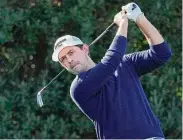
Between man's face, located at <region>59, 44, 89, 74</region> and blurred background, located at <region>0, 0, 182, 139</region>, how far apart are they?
1.55m

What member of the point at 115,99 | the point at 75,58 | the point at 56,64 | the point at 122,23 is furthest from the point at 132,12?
the point at 56,64

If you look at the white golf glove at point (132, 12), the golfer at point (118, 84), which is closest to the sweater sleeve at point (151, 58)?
the golfer at point (118, 84)

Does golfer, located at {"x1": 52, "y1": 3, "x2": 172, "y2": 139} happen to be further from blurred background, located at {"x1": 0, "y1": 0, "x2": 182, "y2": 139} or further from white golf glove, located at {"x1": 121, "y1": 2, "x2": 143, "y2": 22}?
blurred background, located at {"x1": 0, "y1": 0, "x2": 182, "y2": 139}

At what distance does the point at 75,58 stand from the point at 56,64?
1751 mm

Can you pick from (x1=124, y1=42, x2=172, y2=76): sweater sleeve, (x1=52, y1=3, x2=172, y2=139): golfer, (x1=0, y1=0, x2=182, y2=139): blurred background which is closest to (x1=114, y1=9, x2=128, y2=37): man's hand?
(x1=52, y1=3, x2=172, y2=139): golfer

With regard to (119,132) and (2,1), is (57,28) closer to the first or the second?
(2,1)

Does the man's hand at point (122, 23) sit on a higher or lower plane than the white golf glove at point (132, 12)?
lower

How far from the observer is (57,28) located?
5480 mm

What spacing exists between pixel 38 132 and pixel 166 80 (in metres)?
1.22

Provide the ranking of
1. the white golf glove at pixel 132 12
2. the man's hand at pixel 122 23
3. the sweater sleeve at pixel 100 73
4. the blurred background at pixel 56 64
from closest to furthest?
the sweater sleeve at pixel 100 73
the man's hand at pixel 122 23
the white golf glove at pixel 132 12
the blurred background at pixel 56 64

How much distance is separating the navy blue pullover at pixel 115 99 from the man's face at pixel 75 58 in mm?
68

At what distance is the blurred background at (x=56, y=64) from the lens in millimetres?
5461

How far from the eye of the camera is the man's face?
12.4 ft

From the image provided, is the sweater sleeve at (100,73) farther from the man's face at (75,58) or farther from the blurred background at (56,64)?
the blurred background at (56,64)
